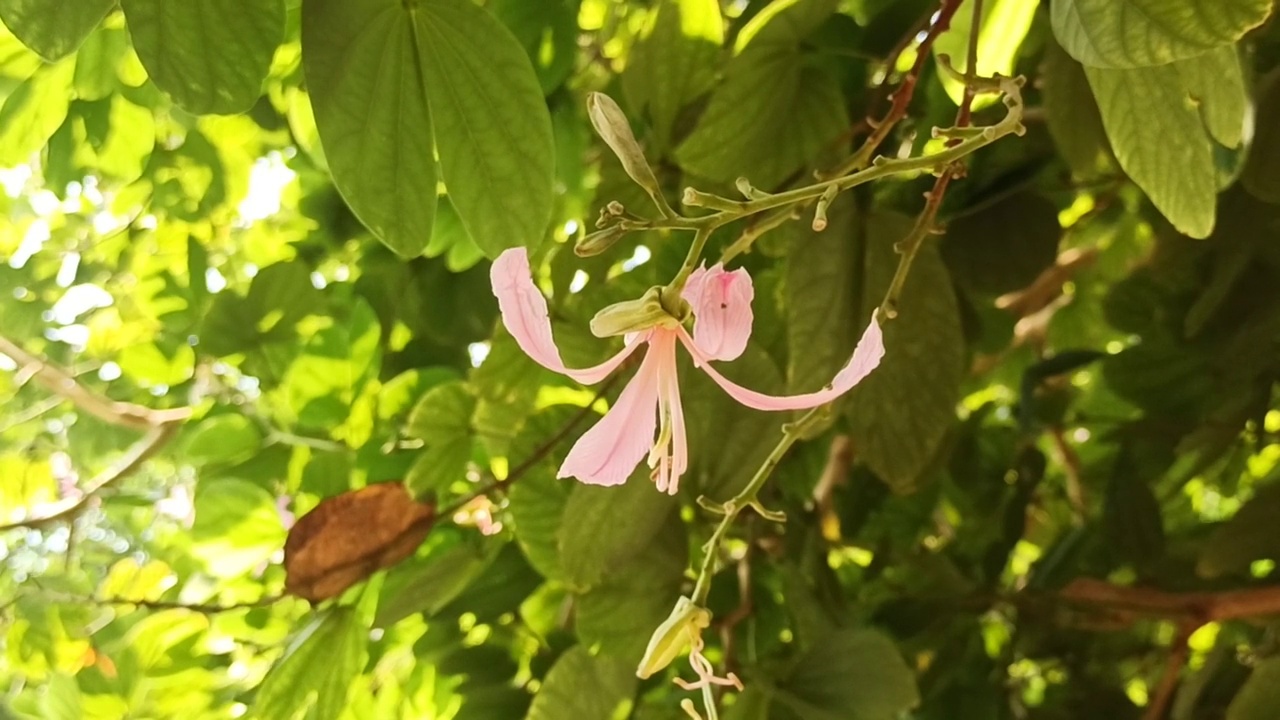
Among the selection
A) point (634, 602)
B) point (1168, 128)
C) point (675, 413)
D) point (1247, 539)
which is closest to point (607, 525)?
point (634, 602)

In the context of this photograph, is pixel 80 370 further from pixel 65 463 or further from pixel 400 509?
pixel 400 509

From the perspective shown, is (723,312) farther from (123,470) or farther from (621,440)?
(123,470)

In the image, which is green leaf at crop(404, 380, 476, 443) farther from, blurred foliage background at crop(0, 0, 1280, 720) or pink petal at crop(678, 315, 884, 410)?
pink petal at crop(678, 315, 884, 410)

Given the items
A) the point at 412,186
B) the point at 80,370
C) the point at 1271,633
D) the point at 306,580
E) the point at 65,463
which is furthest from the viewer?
the point at 65,463

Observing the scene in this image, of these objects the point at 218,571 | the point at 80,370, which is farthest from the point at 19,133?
the point at 80,370

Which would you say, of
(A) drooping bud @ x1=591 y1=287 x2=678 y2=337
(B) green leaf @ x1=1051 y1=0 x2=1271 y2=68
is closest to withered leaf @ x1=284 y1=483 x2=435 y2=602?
(A) drooping bud @ x1=591 y1=287 x2=678 y2=337

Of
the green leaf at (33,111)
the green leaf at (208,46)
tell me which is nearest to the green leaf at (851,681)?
the green leaf at (208,46)

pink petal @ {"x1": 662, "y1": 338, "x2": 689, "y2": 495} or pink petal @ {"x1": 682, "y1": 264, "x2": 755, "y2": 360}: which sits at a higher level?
pink petal @ {"x1": 682, "y1": 264, "x2": 755, "y2": 360}
